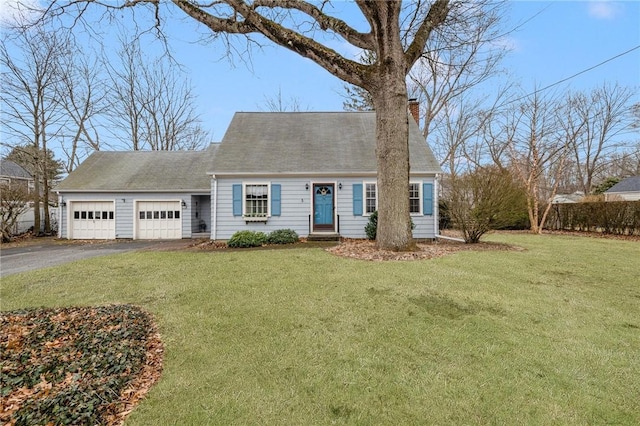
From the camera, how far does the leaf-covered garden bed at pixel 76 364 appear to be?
2195 millimetres

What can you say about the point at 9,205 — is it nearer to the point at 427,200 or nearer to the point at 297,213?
the point at 297,213

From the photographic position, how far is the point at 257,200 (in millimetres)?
11758

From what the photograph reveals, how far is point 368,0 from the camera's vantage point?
719cm

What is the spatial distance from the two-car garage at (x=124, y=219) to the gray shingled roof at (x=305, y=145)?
4.37 metres

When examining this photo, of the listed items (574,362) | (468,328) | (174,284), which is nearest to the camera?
(574,362)

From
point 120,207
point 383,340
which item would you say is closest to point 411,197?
point 383,340

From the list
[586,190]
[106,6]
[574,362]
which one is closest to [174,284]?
[574,362]

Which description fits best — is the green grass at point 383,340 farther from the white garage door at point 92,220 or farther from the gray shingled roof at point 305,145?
the white garage door at point 92,220

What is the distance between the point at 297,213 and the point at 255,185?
191cm

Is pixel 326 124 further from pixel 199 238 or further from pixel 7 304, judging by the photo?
pixel 7 304

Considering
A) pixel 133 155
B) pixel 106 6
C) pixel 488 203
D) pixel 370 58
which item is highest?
pixel 370 58

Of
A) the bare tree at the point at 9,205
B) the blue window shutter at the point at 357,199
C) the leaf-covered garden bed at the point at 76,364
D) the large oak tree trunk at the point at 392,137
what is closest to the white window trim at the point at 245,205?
the blue window shutter at the point at 357,199

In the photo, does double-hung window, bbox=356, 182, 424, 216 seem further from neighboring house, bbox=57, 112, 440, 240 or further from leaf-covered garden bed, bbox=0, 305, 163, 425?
leaf-covered garden bed, bbox=0, 305, 163, 425

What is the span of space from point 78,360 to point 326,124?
13.0 meters
